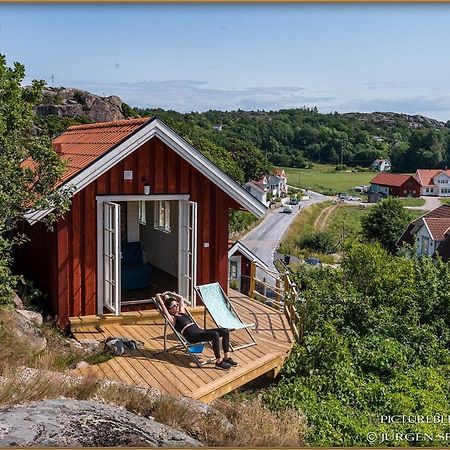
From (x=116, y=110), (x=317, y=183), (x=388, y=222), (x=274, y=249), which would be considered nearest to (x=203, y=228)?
(x=388, y=222)

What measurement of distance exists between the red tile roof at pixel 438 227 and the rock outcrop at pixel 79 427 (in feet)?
96.5

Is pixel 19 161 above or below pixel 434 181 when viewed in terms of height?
above

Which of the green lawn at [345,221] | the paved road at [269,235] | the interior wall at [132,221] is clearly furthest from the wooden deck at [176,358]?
the green lawn at [345,221]

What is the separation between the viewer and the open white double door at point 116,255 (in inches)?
342

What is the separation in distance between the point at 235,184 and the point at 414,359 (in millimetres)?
4184

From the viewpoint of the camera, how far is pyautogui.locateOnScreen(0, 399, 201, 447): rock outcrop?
4.08 metres

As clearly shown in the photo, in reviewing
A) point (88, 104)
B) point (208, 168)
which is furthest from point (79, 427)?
point (88, 104)

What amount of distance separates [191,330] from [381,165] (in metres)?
91.1

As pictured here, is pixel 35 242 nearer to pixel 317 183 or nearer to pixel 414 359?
pixel 414 359

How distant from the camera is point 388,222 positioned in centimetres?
4300

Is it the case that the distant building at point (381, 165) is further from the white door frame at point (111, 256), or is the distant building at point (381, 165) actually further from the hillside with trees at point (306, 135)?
the white door frame at point (111, 256)

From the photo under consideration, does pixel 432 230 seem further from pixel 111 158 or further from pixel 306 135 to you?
pixel 306 135

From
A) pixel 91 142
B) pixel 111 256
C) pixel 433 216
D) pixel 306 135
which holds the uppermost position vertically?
pixel 306 135

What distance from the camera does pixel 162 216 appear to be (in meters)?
12.4
